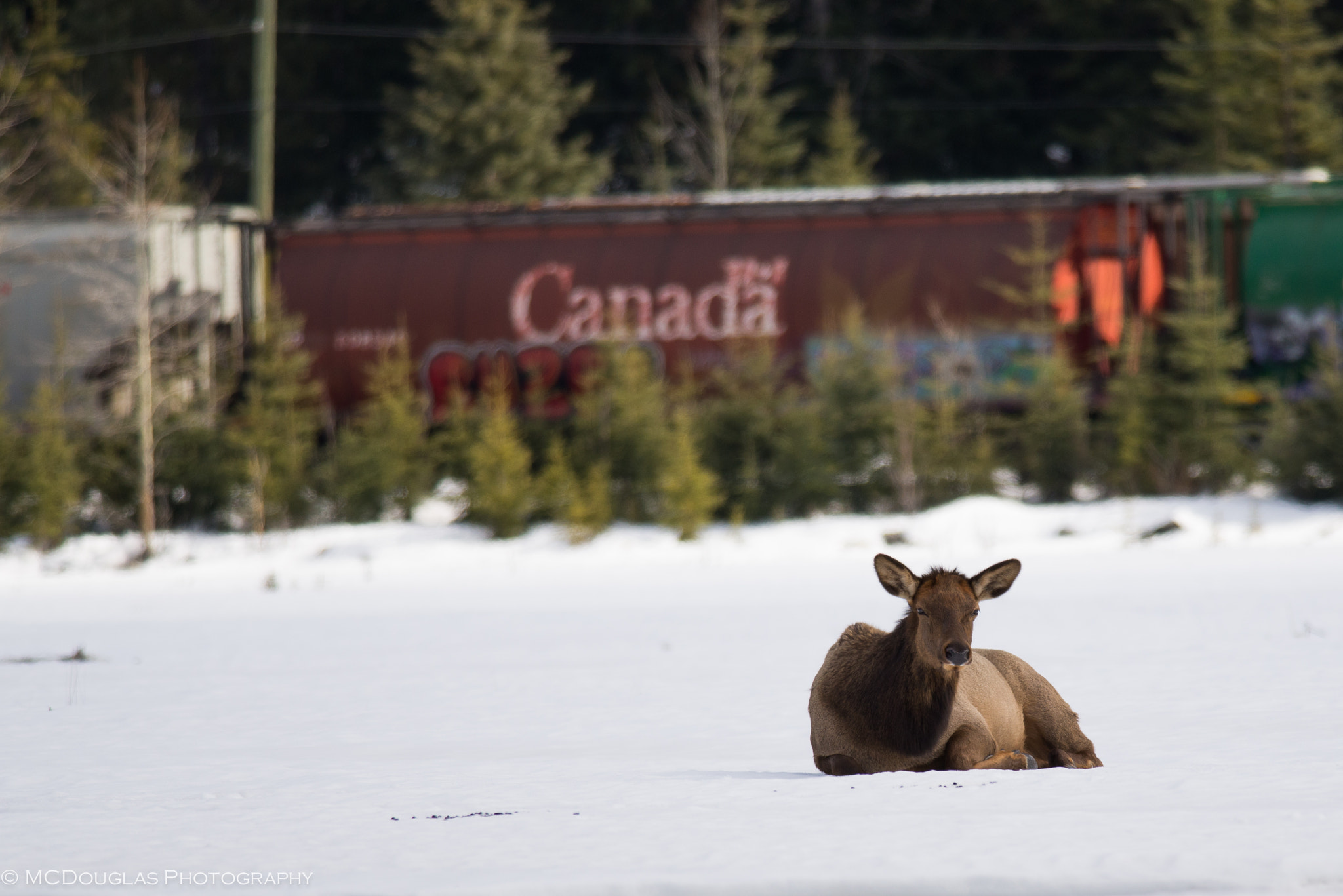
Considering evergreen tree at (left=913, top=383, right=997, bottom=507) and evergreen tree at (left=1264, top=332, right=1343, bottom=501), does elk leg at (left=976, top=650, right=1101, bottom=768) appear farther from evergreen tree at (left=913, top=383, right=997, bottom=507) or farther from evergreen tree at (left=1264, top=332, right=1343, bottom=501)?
evergreen tree at (left=1264, top=332, right=1343, bottom=501)

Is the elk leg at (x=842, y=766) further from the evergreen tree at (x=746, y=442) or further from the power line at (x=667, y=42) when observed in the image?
the power line at (x=667, y=42)

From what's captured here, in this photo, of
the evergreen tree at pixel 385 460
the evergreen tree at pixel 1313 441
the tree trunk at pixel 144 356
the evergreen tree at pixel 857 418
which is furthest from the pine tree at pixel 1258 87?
the tree trunk at pixel 144 356

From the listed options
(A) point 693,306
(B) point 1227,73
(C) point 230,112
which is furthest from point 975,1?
(A) point 693,306

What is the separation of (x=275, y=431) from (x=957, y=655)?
1547 centimetres

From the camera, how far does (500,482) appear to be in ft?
62.1

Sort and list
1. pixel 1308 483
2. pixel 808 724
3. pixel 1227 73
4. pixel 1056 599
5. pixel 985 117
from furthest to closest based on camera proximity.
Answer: pixel 985 117, pixel 1227 73, pixel 1308 483, pixel 1056 599, pixel 808 724

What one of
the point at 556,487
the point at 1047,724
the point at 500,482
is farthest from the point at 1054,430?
the point at 1047,724

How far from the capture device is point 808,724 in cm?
854

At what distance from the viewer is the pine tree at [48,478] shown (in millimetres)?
18906

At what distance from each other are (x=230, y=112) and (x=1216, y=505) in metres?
40.9

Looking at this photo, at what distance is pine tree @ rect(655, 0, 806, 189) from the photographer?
38812 mm

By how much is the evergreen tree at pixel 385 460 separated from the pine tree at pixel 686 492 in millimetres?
3475

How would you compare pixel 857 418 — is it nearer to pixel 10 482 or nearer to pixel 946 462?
pixel 946 462

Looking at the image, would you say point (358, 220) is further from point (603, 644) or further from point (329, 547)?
point (603, 644)
